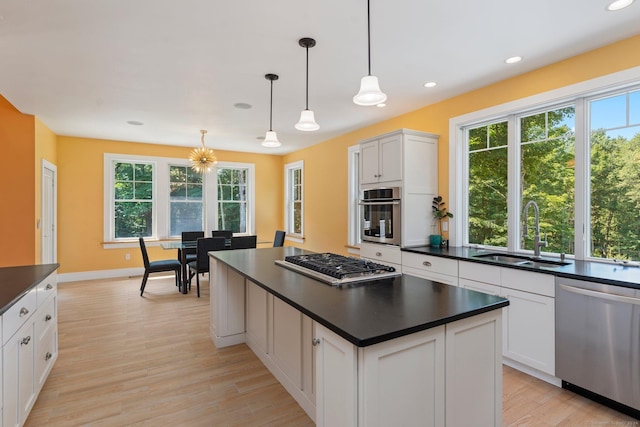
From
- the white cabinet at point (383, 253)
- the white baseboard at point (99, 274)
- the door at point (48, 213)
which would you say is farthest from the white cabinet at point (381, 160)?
the white baseboard at point (99, 274)

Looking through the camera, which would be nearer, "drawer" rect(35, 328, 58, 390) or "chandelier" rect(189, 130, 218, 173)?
"drawer" rect(35, 328, 58, 390)

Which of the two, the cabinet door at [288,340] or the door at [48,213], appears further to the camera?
the door at [48,213]

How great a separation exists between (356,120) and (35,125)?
4633 millimetres

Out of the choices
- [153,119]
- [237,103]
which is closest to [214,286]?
[237,103]

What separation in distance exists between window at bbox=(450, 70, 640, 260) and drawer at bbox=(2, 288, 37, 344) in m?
3.88

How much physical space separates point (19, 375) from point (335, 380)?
6.35 feet

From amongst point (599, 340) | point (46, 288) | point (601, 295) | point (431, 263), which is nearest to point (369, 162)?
point (431, 263)

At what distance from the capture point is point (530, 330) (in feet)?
8.37

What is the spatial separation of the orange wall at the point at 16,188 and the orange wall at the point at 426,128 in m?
4.46

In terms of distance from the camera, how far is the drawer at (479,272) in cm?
278

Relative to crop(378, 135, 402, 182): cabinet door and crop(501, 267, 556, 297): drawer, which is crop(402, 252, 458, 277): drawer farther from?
crop(378, 135, 402, 182): cabinet door

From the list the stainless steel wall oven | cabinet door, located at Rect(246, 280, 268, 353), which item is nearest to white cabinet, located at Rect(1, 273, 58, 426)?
cabinet door, located at Rect(246, 280, 268, 353)

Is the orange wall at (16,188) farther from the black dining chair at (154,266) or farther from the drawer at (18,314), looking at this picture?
the drawer at (18,314)

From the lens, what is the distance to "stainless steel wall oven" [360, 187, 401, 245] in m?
3.83
